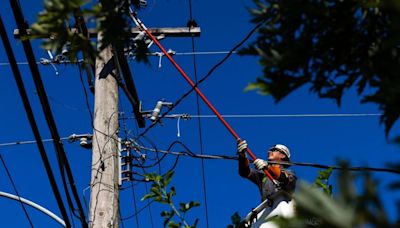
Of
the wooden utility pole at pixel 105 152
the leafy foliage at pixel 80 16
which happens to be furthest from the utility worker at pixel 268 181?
the leafy foliage at pixel 80 16

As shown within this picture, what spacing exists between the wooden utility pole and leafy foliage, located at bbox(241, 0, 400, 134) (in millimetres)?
4598

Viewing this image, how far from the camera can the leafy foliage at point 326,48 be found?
1.94 metres

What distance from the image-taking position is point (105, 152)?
22.7ft

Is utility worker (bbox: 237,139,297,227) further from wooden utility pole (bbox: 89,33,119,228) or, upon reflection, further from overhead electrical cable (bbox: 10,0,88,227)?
overhead electrical cable (bbox: 10,0,88,227)

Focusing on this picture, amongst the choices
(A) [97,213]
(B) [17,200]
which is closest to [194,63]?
(B) [17,200]

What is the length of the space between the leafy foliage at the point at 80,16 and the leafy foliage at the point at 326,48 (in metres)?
0.48

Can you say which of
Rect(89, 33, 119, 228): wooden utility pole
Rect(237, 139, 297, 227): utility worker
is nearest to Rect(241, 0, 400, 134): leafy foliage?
Rect(237, 139, 297, 227): utility worker

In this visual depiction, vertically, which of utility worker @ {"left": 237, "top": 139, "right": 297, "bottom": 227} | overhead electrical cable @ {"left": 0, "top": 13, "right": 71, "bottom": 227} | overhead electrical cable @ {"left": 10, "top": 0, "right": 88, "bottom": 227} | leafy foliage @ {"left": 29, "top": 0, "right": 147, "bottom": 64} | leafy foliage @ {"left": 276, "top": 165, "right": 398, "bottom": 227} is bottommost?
leafy foliage @ {"left": 276, "top": 165, "right": 398, "bottom": 227}

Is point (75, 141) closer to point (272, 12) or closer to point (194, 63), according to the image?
point (194, 63)

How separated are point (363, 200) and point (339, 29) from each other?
1068 millimetres

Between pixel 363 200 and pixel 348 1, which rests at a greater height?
pixel 348 1

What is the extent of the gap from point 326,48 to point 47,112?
4.44m

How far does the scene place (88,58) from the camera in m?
2.36

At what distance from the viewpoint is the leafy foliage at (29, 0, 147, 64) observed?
2.09 meters
